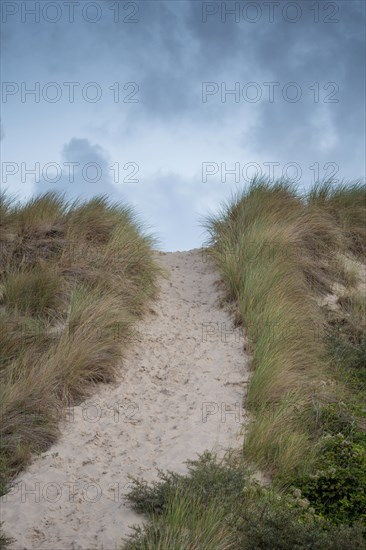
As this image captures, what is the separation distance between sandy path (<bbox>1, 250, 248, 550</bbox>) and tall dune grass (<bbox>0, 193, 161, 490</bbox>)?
0.27m

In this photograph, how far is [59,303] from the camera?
32.5ft

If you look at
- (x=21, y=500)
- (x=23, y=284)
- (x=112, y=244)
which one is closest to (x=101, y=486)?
(x=21, y=500)

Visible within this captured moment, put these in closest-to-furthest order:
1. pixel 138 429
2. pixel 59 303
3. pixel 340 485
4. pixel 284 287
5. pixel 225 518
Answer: pixel 225 518 → pixel 340 485 → pixel 138 429 → pixel 59 303 → pixel 284 287

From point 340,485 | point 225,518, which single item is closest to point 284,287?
point 340,485

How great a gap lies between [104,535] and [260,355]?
3.71m

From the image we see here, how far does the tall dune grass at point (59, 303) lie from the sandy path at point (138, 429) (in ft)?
0.87

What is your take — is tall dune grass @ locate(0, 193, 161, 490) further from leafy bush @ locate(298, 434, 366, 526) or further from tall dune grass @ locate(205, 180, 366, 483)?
leafy bush @ locate(298, 434, 366, 526)

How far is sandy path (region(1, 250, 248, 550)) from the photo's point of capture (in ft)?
20.7

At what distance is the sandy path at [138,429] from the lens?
632cm

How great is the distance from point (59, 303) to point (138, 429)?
2.54 metres

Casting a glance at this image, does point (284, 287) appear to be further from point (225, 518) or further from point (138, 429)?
point (225, 518)

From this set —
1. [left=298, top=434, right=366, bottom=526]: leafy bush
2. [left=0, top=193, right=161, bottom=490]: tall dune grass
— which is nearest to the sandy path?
[left=0, top=193, right=161, bottom=490]: tall dune grass

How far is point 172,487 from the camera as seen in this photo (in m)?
6.34

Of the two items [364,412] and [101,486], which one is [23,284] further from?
[364,412]
